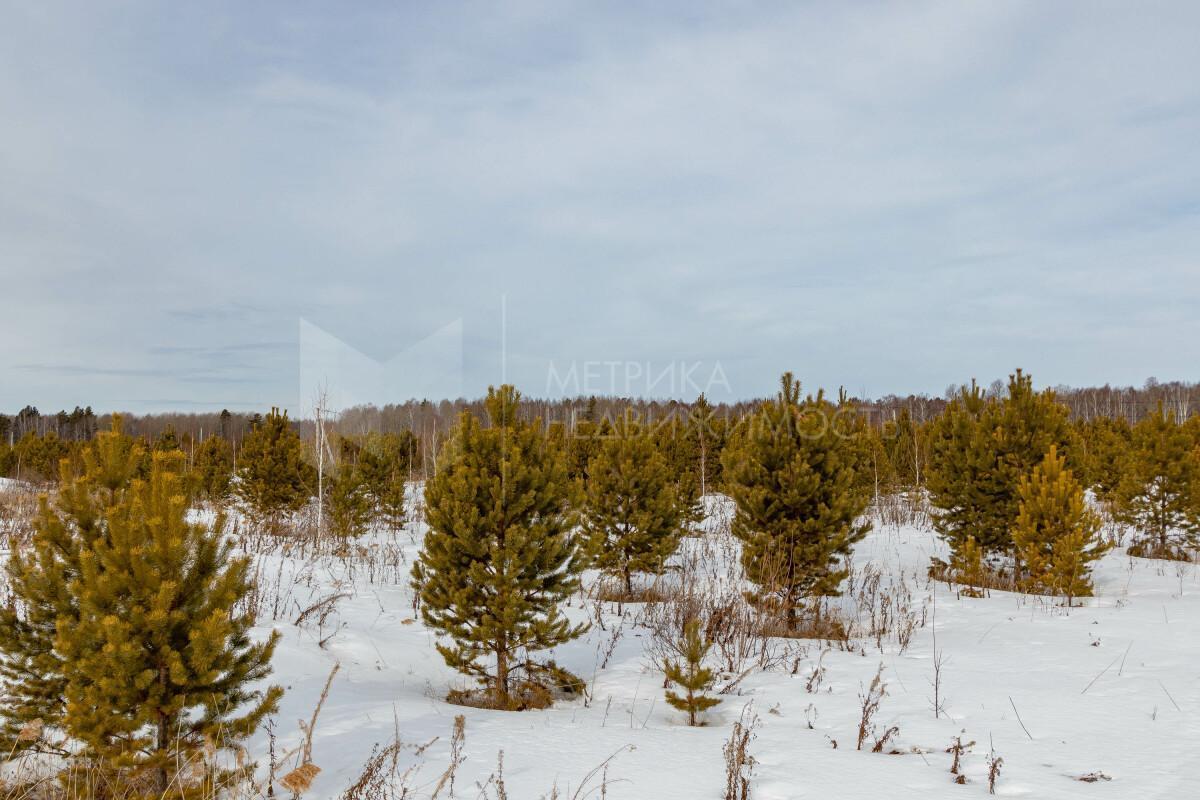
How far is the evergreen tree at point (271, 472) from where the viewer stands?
17.2 m

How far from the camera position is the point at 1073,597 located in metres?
12.1

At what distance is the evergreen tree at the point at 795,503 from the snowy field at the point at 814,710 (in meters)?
1.15

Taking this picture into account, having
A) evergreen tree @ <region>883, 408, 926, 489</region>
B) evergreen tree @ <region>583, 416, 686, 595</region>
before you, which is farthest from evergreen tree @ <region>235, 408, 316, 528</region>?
evergreen tree @ <region>883, 408, 926, 489</region>

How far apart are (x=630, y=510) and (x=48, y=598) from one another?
30.8 ft

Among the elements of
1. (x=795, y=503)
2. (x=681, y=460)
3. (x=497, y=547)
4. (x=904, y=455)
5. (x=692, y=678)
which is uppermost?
(x=904, y=455)

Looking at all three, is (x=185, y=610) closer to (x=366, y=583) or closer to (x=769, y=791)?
(x=769, y=791)

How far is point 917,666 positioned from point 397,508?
1620 centimetres

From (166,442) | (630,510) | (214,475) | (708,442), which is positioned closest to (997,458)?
(630,510)

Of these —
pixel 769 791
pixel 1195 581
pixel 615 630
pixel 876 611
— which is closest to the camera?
pixel 769 791

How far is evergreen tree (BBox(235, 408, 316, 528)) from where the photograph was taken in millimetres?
17156

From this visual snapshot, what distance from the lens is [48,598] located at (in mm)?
4105

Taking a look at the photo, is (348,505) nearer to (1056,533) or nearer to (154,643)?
(154,643)

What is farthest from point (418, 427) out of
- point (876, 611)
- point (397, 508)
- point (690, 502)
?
point (876, 611)

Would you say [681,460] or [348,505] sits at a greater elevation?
[681,460]
